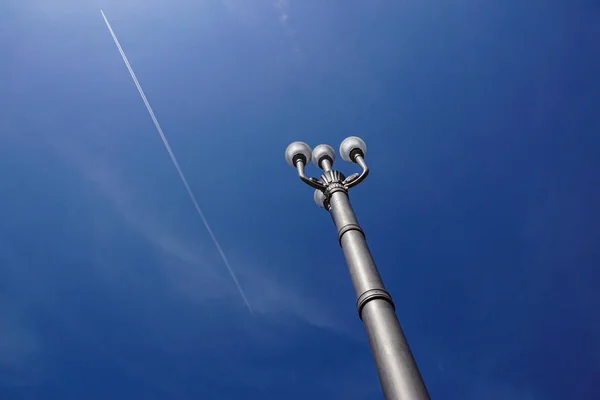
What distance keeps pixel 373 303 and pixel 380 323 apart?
0.27 m

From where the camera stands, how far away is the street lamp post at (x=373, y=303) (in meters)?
3.69

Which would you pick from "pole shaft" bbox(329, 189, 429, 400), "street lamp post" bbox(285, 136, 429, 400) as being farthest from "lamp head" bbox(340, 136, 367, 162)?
"pole shaft" bbox(329, 189, 429, 400)

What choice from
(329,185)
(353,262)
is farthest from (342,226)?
(329,185)

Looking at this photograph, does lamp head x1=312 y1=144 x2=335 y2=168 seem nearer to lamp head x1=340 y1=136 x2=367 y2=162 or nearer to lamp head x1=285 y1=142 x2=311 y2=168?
lamp head x1=285 y1=142 x2=311 y2=168

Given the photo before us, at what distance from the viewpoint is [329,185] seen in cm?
631

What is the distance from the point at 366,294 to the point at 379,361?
782mm

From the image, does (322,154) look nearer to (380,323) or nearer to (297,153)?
(297,153)

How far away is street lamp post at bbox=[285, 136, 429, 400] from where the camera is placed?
3691 millimetres

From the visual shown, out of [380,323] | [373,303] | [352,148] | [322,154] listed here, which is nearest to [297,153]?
[322,154]

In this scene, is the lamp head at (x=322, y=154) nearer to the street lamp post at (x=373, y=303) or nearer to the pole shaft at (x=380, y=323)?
the street lamp post at (x=373, y=303)

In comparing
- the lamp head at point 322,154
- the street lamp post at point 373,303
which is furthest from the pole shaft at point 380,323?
the lamp head at point 322,154

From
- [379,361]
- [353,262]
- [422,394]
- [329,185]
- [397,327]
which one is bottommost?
[422,394]

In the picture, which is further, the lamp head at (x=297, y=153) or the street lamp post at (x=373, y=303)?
the lamp head at (x=297, y=153)

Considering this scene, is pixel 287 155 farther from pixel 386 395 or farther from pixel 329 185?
pixel 386 395
